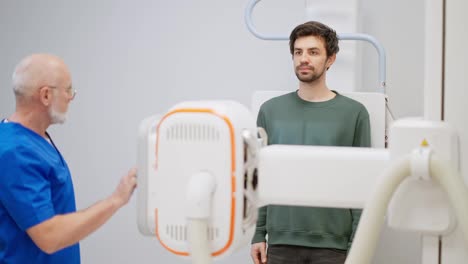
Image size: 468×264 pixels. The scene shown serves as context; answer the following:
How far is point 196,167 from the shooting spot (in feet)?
2.22

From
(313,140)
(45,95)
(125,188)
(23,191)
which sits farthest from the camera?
(313,140)

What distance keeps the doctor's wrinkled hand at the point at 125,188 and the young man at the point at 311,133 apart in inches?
41.1

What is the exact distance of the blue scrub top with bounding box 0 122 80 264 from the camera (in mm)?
1547

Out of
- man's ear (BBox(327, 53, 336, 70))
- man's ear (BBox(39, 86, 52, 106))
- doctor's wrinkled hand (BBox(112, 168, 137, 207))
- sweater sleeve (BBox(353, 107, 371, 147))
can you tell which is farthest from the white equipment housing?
man's ear (BBox(327, 53, 336, 70))

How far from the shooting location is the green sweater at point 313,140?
214 cm

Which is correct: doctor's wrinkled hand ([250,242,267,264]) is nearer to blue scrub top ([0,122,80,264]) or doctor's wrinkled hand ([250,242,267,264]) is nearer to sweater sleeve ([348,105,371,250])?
sweater sleeve ([348,105,371,250])

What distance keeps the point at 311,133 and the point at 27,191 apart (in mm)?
1013

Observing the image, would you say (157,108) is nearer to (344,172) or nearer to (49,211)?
(49,211)

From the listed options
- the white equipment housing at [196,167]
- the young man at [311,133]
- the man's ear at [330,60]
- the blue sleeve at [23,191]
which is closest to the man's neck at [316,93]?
the young man at [311,133]

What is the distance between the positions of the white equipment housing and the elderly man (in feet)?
2.04

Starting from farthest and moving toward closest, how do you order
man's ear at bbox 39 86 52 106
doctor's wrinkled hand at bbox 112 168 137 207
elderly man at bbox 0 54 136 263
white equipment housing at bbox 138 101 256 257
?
1. man's ear at bbox 39 86 52 106
2. elderly man at bbox 0 54 136 263
3. doctor's wrinkled hand at bbox 112 168 137 207
4. white equipment housing at bbox 138 101 256 257

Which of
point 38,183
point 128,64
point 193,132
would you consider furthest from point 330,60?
point 193,132

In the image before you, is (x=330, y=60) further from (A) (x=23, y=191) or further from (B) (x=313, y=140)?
(A) (x=23, y=191)

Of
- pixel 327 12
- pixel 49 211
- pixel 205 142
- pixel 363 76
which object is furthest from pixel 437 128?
pixel 363 76
